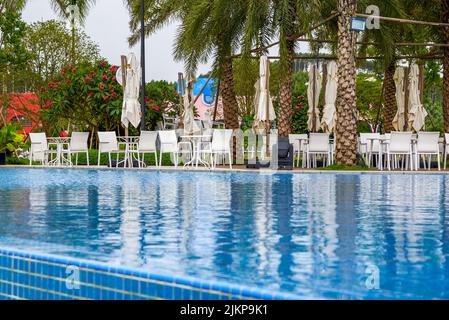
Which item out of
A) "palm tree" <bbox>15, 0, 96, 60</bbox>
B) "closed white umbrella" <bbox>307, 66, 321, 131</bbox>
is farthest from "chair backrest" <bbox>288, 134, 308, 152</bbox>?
"palm tree" <bbox>15, 0, 96, 60</bbox>

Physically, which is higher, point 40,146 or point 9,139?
point 9,139

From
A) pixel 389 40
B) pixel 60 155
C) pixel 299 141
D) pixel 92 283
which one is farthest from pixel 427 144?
pixel 92 283

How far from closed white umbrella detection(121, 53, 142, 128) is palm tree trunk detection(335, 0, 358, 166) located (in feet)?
21.8

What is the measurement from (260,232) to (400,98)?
19.6 meters

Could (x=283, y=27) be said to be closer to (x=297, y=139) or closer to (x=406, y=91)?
(x=297, y=139)

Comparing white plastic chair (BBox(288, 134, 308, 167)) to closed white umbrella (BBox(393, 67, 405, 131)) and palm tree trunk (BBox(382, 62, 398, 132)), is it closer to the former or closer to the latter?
→ closed white umbrella (BBox(393, 67, 405, 131))

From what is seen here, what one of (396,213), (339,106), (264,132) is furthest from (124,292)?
(264,132)

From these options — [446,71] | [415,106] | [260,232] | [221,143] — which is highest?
[446,71]

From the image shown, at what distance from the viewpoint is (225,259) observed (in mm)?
6676

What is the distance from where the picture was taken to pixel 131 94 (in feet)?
85.7

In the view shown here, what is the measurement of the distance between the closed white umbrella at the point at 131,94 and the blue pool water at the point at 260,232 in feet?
33.8

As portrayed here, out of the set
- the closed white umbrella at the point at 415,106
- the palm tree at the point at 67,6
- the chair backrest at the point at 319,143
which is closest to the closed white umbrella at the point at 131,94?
the chair backrest at the point at 319,143
